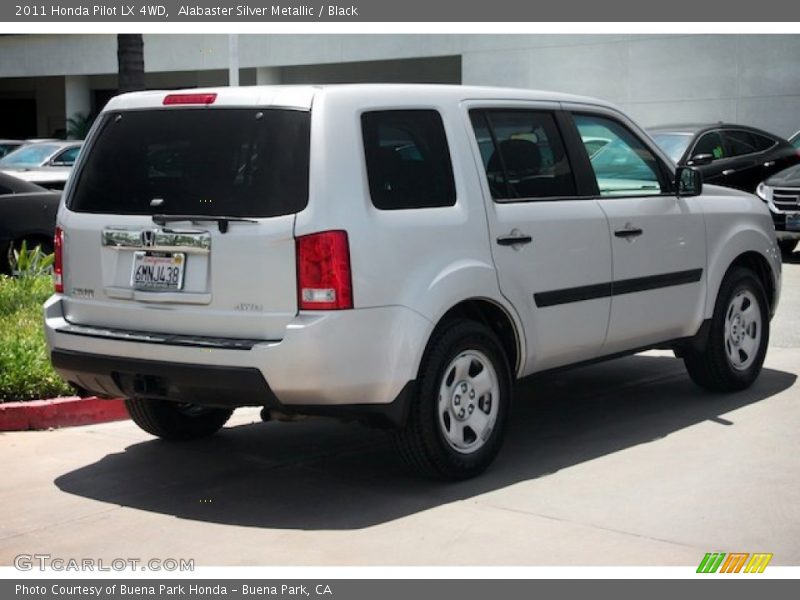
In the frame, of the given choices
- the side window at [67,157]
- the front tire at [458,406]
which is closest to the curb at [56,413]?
the front tire at [458,406]

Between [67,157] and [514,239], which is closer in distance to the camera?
[514,239]

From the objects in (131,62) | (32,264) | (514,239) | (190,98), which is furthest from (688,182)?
(131,62)

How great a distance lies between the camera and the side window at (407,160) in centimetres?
600

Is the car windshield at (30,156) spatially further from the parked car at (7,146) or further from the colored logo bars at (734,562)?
the colored logo bars at (734,562)

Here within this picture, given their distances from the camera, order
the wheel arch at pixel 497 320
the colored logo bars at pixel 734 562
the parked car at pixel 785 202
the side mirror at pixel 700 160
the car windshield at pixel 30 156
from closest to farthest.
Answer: the colored logo bars at pixel 734 562, the wheel arch at pixel 497 320, the parked car at pixel 785 202, the side mirror at pixel 700 160, the car windshield at pixel 30 156

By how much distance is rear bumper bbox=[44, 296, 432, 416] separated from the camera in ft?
18.6

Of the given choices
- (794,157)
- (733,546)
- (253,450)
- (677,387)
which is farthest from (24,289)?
(794,157)

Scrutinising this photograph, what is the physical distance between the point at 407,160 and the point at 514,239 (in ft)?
2.44

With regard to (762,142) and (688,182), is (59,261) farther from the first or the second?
(762,142)

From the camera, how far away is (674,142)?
57.1ft

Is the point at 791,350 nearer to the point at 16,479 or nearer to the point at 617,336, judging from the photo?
the point at 617,336

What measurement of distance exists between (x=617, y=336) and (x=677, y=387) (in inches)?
60.1

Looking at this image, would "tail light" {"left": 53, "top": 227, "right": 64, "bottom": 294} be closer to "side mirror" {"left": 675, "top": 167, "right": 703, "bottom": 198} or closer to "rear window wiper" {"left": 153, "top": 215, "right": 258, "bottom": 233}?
"rear window wiper" {"left": 153, "top": 215, "right": 258, "bottom": 233}

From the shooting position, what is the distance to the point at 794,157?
1872 cm
